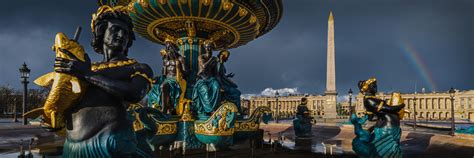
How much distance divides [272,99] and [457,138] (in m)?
111

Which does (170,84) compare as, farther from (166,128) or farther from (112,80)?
(112,80)

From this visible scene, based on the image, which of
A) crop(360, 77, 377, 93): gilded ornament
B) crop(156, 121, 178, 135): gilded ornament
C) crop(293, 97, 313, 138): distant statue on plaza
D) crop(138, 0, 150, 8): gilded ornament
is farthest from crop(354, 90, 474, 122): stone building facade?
crop(138, 0, 150, 8): gilded ornament

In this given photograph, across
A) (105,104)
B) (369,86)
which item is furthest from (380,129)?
(105,104)

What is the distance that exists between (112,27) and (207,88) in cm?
581

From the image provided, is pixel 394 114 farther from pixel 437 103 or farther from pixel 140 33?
pixel 437 103

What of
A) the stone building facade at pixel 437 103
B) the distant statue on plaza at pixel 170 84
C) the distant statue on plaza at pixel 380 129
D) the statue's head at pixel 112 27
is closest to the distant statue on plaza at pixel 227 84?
the distant statue on plaza at pixel 170 84

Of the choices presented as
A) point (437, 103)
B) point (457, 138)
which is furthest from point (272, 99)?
point (457, 138)

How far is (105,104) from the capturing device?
7.39ft

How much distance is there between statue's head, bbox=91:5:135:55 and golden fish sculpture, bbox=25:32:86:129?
329 mm

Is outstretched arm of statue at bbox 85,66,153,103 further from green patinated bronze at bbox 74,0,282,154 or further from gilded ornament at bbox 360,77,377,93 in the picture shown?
gilded ornament at bbox 360,77,377,93

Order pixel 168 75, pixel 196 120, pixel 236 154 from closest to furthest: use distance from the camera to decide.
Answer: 1. pixel 236 154
2. pixel 196 120
3. pixel 168 75

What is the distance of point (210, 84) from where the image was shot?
27.1 ft

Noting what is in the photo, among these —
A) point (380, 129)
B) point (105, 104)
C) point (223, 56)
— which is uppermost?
point (223, 56)

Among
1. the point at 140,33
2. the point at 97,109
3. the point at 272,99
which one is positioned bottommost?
the point at 272,99
